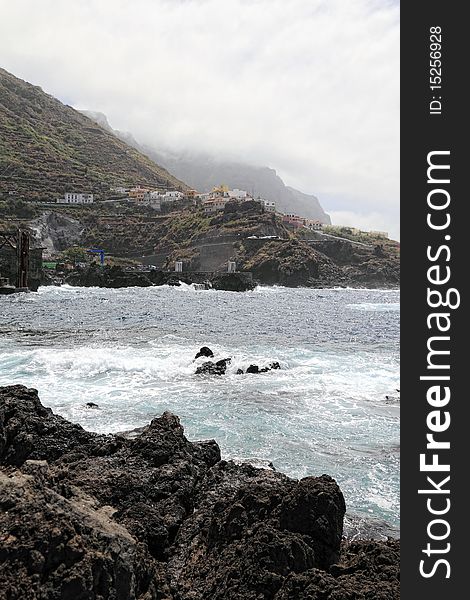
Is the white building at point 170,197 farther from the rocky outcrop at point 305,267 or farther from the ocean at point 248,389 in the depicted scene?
the ocean at point 248,389

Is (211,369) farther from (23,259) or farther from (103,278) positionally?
(103,278)

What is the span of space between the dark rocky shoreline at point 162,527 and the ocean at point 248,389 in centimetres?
248

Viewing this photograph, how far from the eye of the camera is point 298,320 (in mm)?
43188

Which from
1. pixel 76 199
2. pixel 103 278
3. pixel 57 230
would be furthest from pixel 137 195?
pixel 103 278

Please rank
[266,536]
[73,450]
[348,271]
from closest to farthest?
[266,536] < [73,450] < [348,271]

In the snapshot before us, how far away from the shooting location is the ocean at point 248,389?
10.6 meters

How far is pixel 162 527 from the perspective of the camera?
5781mm

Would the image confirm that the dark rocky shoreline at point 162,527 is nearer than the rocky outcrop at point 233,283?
Yes

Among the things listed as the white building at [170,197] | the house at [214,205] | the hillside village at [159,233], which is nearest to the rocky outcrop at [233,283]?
the hillside village at [159,233]

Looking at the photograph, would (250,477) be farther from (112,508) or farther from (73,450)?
(73,450)

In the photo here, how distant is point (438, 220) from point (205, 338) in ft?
83.0

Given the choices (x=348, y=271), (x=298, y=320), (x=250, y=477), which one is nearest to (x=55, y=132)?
(x=348, y=271)

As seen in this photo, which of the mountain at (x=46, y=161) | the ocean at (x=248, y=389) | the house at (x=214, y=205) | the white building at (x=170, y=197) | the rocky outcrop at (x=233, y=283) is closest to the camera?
the ocean at (x=248, y=389)

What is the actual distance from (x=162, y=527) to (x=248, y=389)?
35.5 feet
